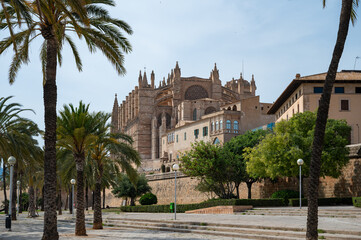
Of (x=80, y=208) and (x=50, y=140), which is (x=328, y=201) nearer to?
(x=80, y=208)

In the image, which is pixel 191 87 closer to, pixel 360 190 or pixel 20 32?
pixel 360 190

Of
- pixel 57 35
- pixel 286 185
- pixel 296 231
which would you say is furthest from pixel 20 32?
pixel 286 185

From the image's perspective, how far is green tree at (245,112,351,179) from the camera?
99.8 feet

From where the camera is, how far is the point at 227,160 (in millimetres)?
36812

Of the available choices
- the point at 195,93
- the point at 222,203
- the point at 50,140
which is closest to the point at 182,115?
the point at 195,93

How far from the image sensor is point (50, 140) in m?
15.3

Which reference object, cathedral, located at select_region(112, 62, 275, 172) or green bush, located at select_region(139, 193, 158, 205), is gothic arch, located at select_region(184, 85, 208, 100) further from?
green bush, located at select_region(139, 193, 158, 205)

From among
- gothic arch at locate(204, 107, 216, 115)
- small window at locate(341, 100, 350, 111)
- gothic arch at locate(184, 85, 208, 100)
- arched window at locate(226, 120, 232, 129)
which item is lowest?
small window at locate(341, 100, 350, 111)

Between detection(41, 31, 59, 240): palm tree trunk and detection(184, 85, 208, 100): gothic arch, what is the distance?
2848 inches

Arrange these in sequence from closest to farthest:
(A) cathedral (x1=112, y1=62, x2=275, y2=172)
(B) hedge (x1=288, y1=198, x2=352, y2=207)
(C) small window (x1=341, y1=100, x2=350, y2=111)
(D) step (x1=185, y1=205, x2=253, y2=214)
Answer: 1. (D) step (x1=185, y1=205, x2=253, y2=214)
2. (B) hedge (x1=288, y1=198, x2=352, y2=207)
3. (C) small window (x1=341, y1=100, x2=350, y2=111)
4. (A) cathedral (x1=112, y1=62, x2=275, y2=172)

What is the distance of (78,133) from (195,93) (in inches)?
2783

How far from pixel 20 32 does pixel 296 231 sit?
1157 centimetres

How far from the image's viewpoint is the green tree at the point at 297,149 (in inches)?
1197

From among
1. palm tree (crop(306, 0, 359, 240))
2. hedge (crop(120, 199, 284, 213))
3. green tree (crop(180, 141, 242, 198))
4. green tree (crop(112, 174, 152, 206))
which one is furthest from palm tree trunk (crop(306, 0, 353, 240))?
green tree (crop(112, 174, 152, 206))
